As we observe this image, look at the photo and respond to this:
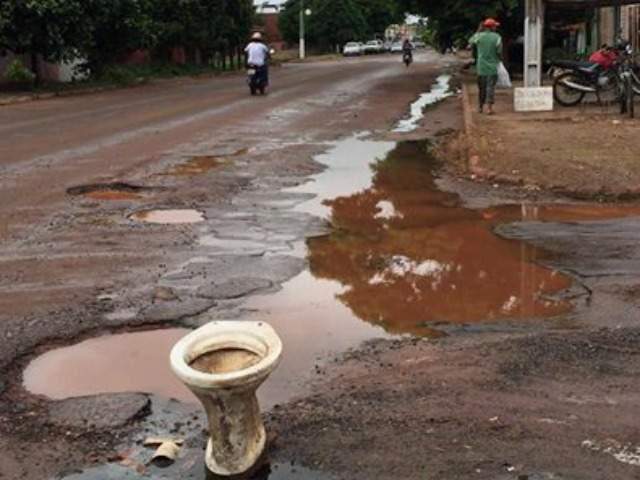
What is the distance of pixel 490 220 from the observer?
929cm

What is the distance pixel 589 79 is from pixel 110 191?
11354mm

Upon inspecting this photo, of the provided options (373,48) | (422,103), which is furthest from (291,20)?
(422,103)

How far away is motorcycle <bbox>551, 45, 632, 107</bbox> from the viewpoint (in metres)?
18.1

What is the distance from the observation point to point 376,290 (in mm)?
6973

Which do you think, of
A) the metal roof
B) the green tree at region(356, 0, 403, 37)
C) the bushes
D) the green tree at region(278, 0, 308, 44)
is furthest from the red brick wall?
the metal roof

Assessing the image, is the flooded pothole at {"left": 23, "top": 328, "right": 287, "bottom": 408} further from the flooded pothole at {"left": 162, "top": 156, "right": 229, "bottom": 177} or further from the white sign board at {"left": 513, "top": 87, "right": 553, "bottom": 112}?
the white sign board at {"left": 513, "top": 87, "right": 553, "bottom": 112}

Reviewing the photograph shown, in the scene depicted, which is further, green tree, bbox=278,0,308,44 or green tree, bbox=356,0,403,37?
green tree, bbox=356,0,403,37

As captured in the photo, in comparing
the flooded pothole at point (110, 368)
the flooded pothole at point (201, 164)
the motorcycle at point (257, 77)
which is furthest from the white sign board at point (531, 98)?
the flooded pothole at point (110, 368)

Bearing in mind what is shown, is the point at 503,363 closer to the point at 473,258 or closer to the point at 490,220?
the point at 473,258

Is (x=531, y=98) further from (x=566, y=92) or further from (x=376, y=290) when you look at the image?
(x=376, y=290)

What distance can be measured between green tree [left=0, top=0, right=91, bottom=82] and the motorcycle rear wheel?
1539cm

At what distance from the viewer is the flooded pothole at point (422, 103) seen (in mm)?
18197

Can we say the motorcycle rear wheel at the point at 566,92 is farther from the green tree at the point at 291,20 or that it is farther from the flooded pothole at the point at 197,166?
the green tree at the point at 291,20

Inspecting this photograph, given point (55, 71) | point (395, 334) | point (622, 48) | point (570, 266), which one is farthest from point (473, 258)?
point (55, 71)
